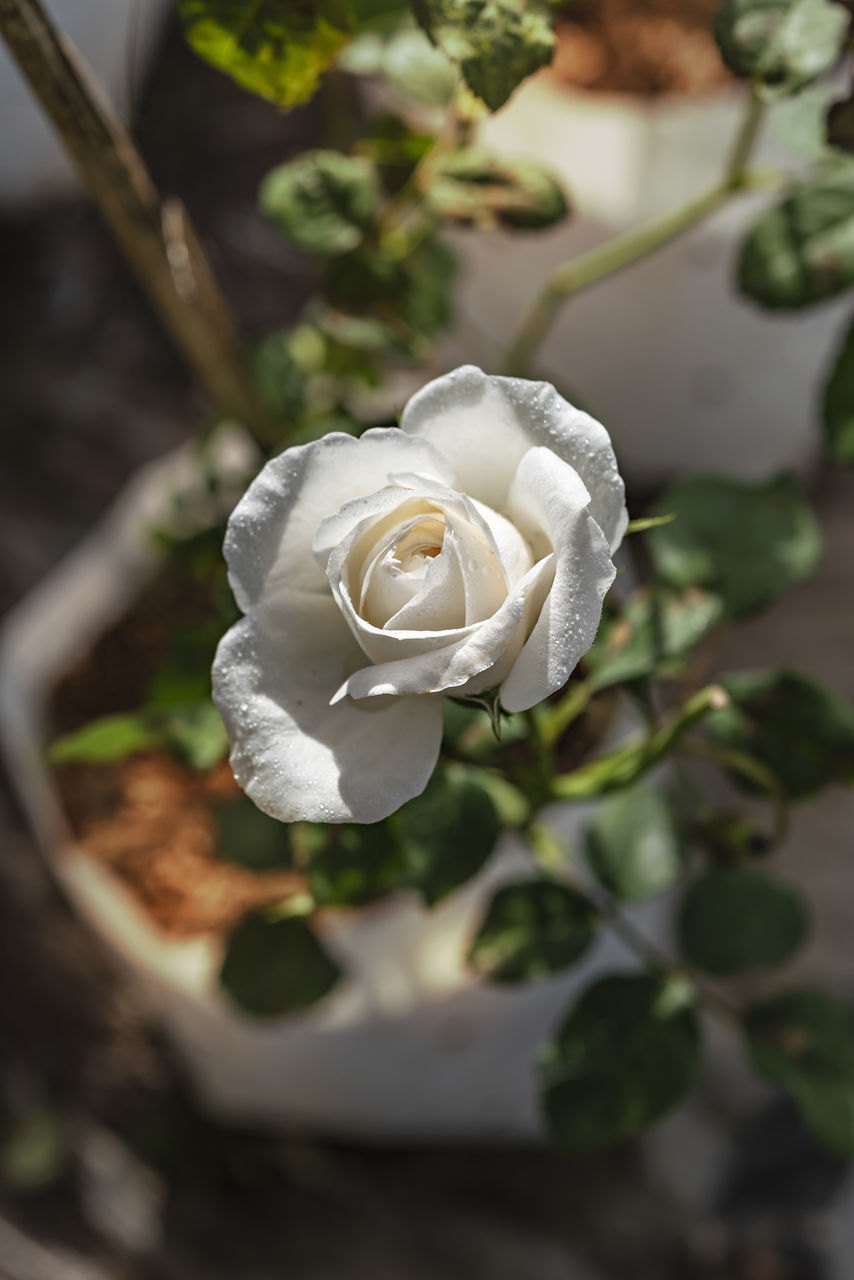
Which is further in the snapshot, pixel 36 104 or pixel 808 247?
pixel 36 104

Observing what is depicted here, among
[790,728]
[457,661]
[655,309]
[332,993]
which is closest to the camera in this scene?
[457,661]

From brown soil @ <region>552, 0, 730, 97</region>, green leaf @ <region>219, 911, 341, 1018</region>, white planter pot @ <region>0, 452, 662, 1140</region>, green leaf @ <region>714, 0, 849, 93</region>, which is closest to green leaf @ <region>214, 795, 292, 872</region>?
green leaf @ <region>219, 911, 341, 1018</region>

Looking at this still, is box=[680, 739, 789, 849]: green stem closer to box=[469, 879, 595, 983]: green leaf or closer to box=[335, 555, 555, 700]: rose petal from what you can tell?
box=[469, 879, 595, 983]: green leaf

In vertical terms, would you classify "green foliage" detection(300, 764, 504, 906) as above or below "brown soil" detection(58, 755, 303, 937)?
above

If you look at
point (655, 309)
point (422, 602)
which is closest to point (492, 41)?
point (422, 602)

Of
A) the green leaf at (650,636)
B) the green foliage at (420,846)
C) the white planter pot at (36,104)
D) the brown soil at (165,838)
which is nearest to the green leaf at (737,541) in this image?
the green leaf at (650,636)

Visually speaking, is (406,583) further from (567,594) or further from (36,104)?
(36,104)

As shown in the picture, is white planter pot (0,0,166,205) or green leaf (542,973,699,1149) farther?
white planter pot (0,0,166,205)

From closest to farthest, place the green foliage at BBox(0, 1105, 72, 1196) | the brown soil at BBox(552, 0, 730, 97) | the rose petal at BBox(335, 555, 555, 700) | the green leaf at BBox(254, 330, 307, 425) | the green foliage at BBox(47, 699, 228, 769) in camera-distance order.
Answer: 1. the rose petal at BBox(335, 555, 555, 700)
2. the green foliage at BBox(47, 699, 228, 769)
3. the green leaf at BBox(254, 330, 307, 425)
4. the brown soil at BBox(552, 0, 730, 97)
5. the green foliage at BBox(0, 1105, 72, 1196)
